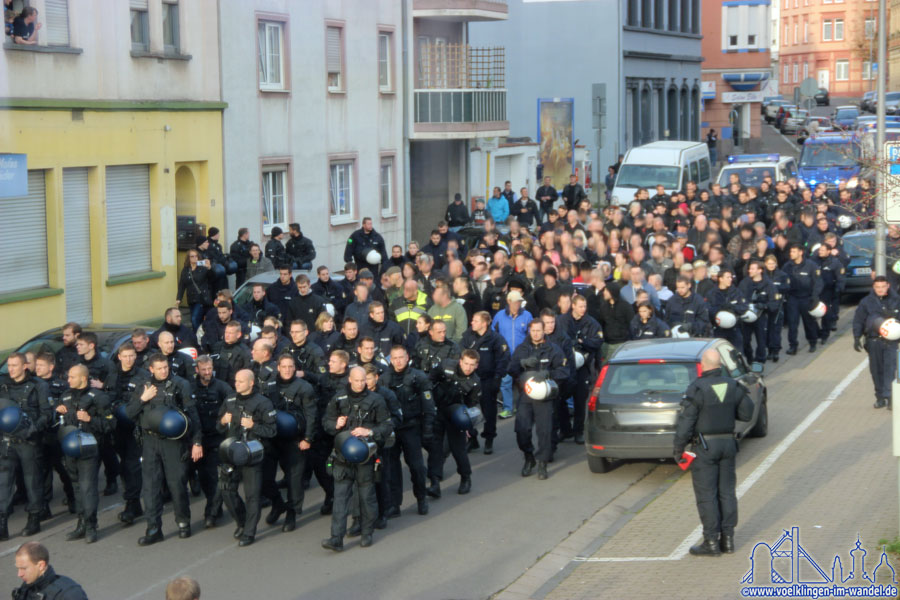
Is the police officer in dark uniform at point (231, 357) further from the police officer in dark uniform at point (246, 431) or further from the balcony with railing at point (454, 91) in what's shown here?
the balcony with railing at point (454, 91)

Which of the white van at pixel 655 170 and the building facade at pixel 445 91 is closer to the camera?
the building facade at pixel 445 91

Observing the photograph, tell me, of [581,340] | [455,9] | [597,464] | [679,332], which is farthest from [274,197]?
[597,464]

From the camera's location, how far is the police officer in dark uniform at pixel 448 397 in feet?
42.2

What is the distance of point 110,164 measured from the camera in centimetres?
2141

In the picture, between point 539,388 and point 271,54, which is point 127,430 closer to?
point 539,388

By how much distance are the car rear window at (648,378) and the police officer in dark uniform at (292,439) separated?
10.9 ft

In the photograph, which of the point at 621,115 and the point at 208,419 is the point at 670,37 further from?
the point at 208,419

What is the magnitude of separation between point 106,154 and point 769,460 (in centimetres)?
1218

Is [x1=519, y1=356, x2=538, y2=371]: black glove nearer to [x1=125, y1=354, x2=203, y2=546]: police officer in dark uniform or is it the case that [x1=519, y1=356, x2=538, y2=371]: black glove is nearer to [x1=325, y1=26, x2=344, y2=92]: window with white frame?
[x1=125, y1=354, x2=203, y2=546]: police officer in dark uniform

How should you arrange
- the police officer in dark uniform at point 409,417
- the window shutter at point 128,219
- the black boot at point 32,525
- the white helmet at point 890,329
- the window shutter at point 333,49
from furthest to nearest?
the window shutter at point 333,49 → the window shutter at point 128,219 → the white helmet at point 890,329 → the police officer in dark uniform at point 409,417 → the black boot at point 32,525

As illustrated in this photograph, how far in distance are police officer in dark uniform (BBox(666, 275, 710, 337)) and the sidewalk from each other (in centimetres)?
144

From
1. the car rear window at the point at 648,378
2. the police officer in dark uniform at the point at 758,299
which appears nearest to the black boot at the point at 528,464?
the car rear window at the point at 648,378

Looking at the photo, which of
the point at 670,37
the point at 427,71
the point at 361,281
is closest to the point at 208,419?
the point at 361,281

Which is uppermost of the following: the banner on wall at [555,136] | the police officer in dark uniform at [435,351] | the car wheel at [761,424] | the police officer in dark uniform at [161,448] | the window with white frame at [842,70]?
the window with white frame at [842,70]
